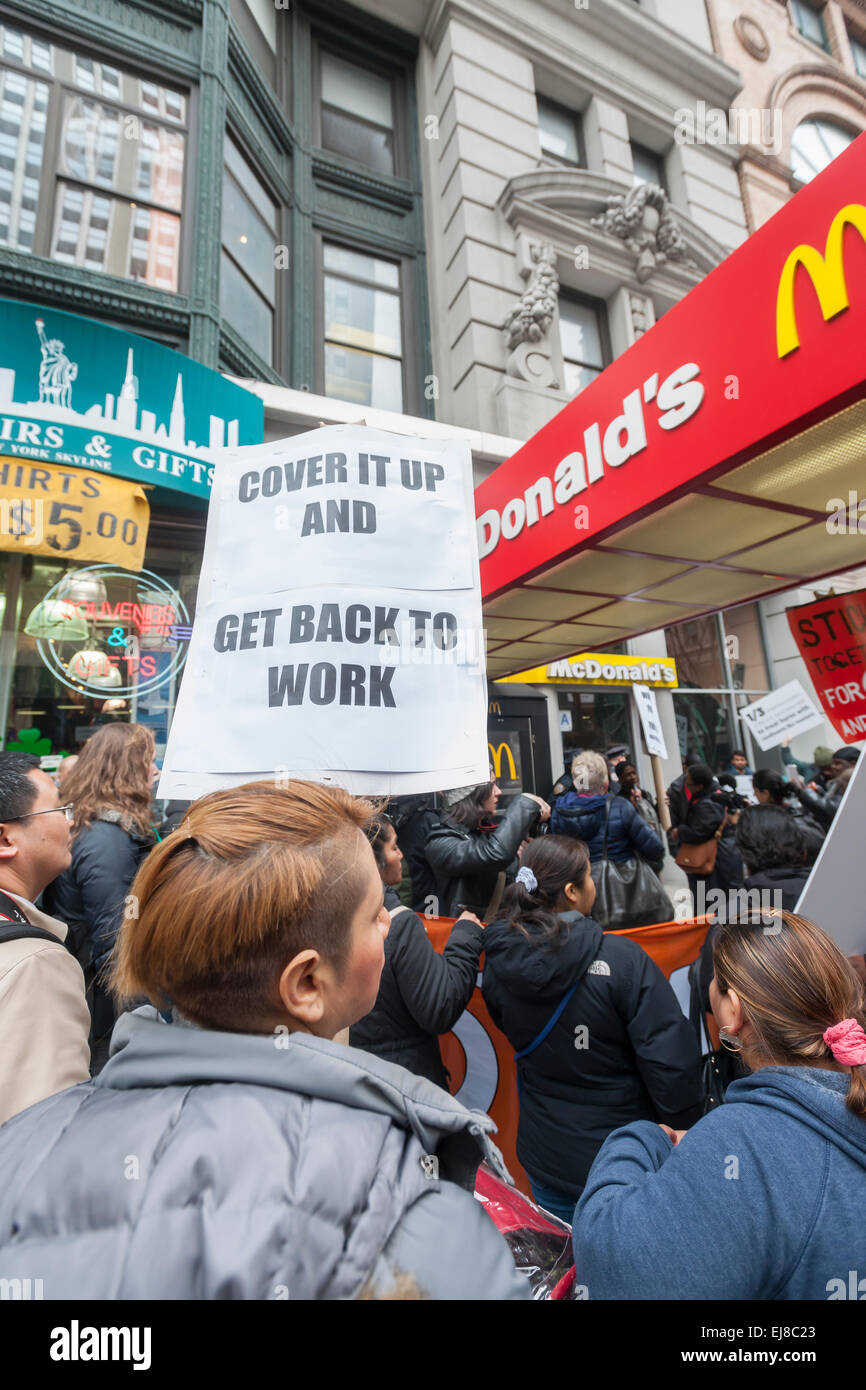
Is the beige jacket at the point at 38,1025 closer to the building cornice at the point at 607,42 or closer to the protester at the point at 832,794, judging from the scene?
the protester at the point at 832,794

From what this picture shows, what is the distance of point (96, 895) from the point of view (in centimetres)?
268

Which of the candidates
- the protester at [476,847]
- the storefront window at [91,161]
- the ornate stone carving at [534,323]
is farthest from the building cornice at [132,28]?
the protester at [476,847]

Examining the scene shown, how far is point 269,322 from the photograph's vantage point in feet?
26.7

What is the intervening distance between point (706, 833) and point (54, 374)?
21.2 feet

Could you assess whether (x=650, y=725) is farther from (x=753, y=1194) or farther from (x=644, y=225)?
(x=644, y=225)

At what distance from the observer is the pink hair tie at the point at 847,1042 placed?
129 cm

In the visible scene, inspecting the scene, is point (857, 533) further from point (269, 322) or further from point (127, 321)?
point (269, 322)

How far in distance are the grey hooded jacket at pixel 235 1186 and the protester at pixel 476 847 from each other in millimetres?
2718

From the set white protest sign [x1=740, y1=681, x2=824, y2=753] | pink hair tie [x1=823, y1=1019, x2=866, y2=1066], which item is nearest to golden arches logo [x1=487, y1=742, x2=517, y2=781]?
white protest sign [x1=740, y1=681, x2=824, y2=753]

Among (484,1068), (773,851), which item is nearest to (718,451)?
(773,851)

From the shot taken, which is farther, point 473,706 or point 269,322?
point 269,322

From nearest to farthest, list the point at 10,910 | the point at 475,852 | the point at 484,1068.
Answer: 1. the point at 10,910
2. the point at 484,1068
3. the point at 475,852
